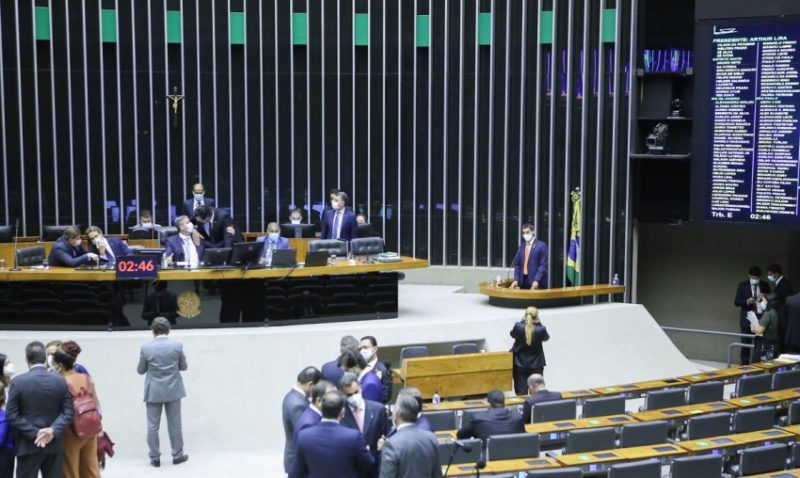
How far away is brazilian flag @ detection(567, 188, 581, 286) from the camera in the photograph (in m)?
15.6

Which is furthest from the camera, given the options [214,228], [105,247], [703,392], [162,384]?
[214,228]

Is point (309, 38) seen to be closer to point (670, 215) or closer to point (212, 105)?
point (212, 105)

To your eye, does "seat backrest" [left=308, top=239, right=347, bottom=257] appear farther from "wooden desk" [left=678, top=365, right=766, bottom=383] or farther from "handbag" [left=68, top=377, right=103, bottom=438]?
"handbag" [left=68, top=377, right=103, bottom=438]

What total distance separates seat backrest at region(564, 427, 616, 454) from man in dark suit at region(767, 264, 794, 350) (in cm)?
602

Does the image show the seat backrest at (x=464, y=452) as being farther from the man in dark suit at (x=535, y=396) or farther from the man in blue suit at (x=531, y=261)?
the man in blue suit at (x=531, y=261)

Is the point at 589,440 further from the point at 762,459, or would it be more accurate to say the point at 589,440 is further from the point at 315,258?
the point at 315,258

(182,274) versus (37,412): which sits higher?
(182,274)

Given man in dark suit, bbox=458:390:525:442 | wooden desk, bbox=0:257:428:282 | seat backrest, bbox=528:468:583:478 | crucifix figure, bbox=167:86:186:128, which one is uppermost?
crucifix figure, bbox=167:86:186:128

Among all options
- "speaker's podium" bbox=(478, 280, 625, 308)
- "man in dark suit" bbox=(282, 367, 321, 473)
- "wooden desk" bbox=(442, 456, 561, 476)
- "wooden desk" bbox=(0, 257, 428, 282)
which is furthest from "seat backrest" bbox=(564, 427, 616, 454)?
"speaker's podium" bbox=(478, 280, 625, 308)

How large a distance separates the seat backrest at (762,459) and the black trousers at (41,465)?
16.3 ft

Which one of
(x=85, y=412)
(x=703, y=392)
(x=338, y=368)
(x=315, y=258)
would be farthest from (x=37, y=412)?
(x=703, y=392)

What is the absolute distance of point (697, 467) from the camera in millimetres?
7762

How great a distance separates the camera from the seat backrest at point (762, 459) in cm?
799

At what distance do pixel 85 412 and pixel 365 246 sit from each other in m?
5.37
